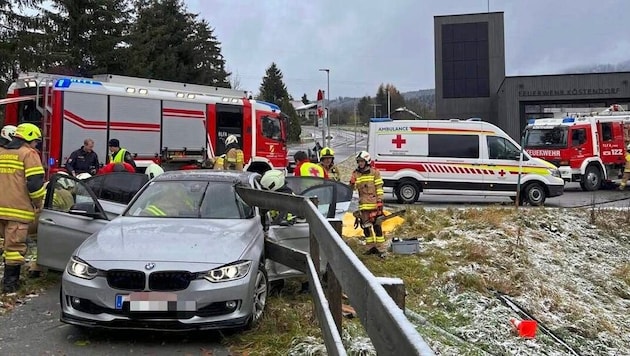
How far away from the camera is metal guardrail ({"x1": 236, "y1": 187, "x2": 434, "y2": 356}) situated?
1.89m

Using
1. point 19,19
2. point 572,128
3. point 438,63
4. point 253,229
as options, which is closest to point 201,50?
point 438,63

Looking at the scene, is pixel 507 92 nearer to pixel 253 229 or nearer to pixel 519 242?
pixel 519 242

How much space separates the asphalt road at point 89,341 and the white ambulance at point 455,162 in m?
12.5

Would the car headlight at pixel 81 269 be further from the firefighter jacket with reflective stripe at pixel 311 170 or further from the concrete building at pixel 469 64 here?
the concrete building at pixel 469 64

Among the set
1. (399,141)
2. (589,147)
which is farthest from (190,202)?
(589,147)

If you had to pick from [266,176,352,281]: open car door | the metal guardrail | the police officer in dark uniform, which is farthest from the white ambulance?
the metal guardrail

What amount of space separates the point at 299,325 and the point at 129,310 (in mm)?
1441

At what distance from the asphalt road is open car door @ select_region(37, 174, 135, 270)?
902mm

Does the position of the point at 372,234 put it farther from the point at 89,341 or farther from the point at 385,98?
the point at 385,98

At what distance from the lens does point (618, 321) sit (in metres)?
7.40

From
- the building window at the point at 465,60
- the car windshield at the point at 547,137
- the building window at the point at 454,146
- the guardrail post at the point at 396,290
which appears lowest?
the guardrail post at the point at 396,290

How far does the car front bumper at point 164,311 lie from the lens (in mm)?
→ 4746

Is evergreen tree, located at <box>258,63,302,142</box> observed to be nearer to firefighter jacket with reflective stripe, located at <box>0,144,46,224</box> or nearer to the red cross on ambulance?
the red cross on ambulance

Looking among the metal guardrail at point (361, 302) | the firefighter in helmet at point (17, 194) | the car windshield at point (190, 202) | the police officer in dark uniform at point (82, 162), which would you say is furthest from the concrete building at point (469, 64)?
the metal guardrail at point (361, 302)
